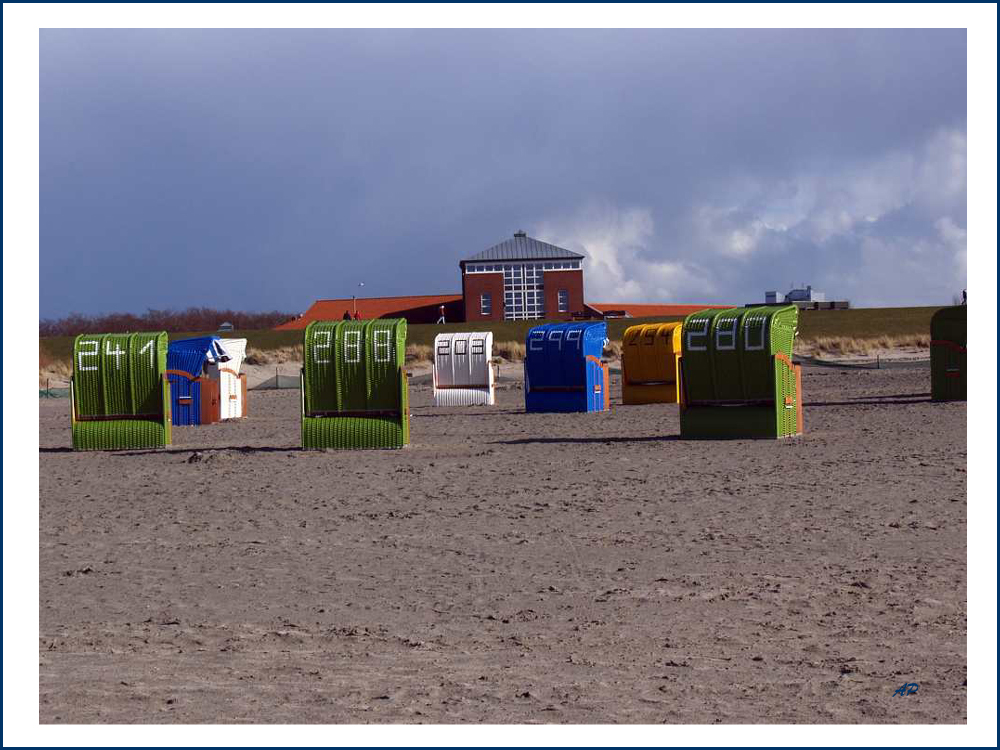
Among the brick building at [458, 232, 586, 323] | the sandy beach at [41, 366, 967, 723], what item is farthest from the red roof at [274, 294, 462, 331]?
the sandy beach at [41, 366, 967, 723]

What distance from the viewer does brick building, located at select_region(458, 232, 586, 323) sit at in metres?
79.9

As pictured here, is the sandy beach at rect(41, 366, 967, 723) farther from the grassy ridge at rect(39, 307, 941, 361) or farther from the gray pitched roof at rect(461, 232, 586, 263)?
the gray pitched roof at rect(461, 232, 586, 263)

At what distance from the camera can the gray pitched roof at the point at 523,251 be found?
80.8 m

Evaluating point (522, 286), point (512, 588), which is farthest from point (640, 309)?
point (512, 588)

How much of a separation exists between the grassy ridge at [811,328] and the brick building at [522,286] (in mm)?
6300

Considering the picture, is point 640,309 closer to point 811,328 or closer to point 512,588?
point 811,328

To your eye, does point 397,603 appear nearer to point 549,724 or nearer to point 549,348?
point 549,724

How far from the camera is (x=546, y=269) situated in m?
80.7

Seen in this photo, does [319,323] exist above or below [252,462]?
above

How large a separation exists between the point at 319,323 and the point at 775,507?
966 centimetres

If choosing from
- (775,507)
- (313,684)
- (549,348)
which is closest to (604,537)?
(775,507)

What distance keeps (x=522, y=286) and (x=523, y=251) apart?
2501mm

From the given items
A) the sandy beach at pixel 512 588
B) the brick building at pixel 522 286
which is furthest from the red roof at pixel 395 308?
the sandy beach at pixel 512 588

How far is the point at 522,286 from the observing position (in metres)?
80.6
